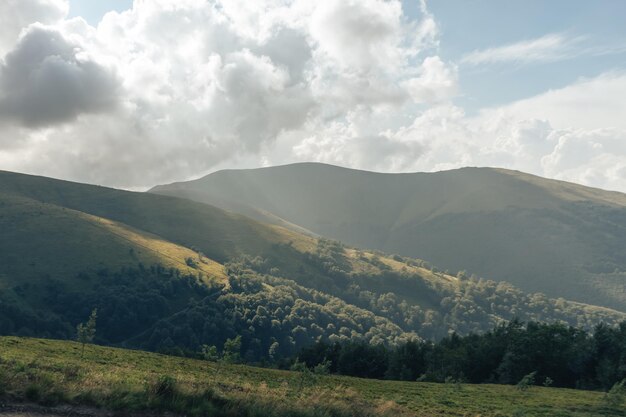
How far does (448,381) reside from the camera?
2554 inches

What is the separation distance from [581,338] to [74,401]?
Answer: 306 ft

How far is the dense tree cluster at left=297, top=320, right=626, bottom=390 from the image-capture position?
80.3 m

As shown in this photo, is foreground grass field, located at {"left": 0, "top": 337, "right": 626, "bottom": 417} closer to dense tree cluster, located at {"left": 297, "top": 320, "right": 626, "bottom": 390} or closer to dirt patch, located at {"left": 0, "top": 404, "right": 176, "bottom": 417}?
dirt patch, located at {"left": 0, "top": 404, "right": 176, "bottom": 417}

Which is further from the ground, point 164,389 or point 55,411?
point 164,389

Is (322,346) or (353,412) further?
(322,346)

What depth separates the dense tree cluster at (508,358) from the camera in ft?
263

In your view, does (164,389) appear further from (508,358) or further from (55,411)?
(508,358)

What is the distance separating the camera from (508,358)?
82375 mm

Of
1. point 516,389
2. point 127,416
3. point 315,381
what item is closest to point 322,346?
point 516,389

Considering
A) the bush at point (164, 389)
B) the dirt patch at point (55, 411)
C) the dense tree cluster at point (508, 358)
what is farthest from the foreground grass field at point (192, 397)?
the dense tree cluster at point (508, 358)

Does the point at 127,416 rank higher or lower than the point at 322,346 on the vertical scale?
higher

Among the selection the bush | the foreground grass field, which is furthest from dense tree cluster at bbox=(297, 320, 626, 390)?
the bush

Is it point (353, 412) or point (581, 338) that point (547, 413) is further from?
point (581, 338)

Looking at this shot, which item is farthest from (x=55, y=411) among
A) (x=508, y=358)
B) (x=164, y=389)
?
(x=508, y=358)
